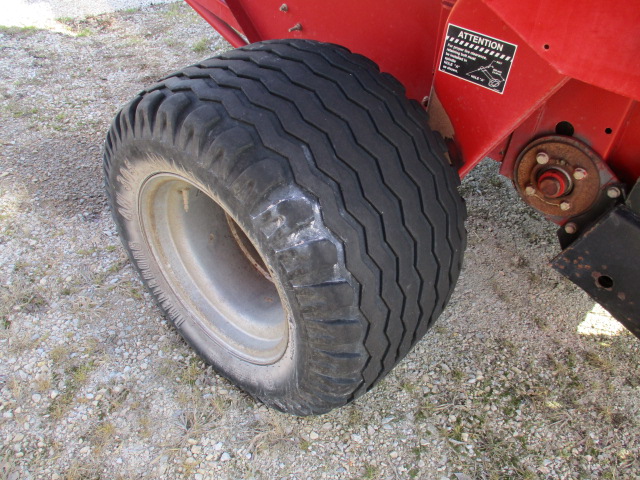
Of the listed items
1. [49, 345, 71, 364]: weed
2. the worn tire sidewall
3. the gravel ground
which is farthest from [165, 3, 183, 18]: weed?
[49, 345, 71, 364]: weed

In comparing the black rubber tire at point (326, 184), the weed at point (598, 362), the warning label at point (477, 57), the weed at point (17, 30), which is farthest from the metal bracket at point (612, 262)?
the weed at point (17, 30)

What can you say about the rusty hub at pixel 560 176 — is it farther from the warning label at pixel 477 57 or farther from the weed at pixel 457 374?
the weed at pixel 457 374

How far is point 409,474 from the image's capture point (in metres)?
1.81

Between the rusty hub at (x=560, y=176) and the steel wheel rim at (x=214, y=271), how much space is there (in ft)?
2.95

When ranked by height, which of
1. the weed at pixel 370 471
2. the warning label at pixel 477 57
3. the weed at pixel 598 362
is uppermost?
the warning label at pixel 477 57

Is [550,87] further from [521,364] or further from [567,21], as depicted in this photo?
[521,364]

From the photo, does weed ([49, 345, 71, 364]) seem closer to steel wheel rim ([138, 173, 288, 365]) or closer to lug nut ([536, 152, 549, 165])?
steel wheel rim ([138, 173, 288, 365])

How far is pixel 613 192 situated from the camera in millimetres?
1385

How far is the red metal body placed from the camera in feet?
3.36

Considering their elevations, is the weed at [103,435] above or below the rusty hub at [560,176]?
below

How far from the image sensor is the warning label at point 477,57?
129 centimetres

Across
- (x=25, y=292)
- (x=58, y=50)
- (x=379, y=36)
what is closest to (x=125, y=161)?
(x=379, y=36)

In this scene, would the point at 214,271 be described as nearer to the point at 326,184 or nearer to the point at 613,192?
the point at 326,184

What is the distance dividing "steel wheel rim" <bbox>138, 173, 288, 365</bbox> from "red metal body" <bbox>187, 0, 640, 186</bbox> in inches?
28.6
